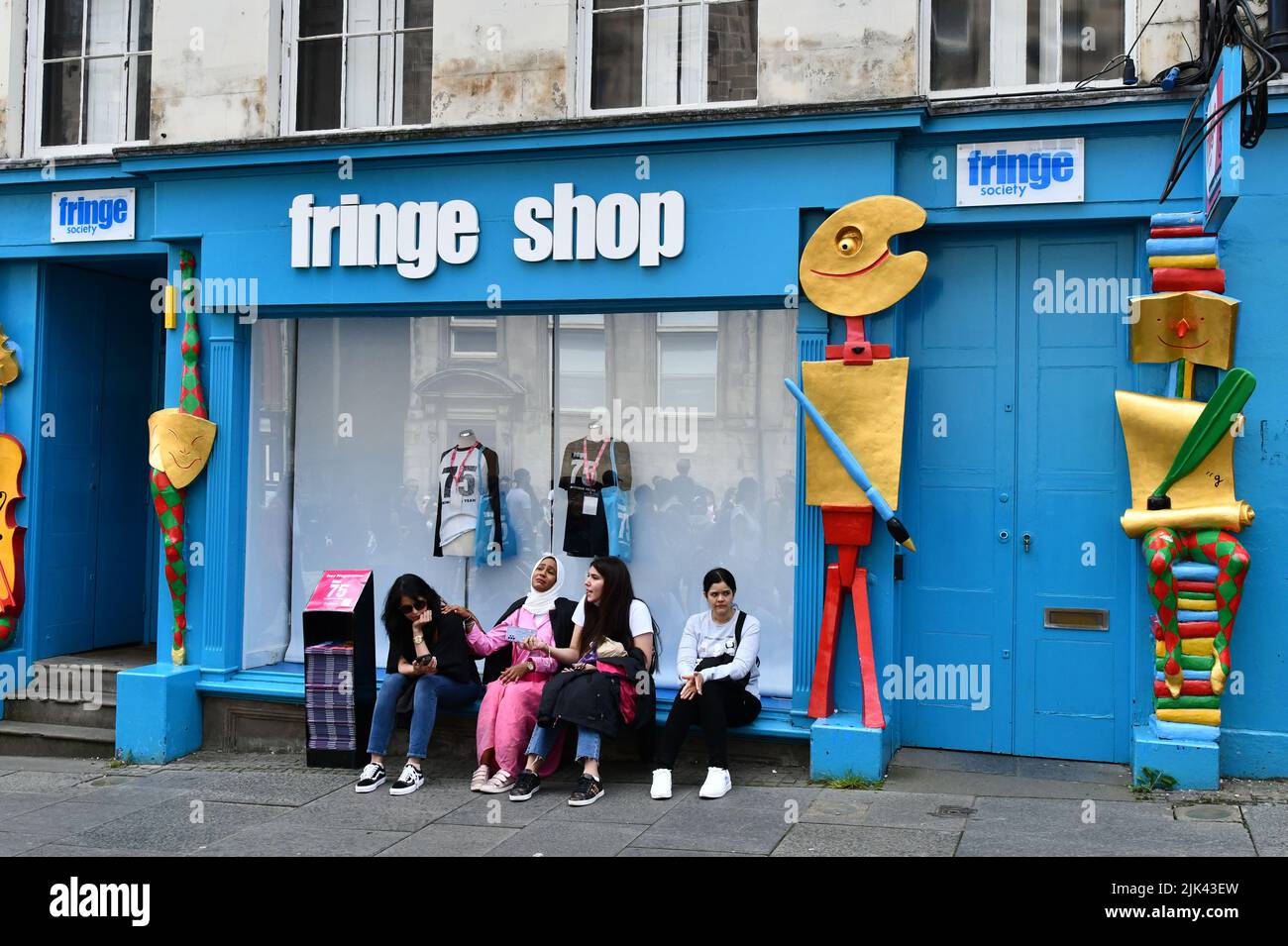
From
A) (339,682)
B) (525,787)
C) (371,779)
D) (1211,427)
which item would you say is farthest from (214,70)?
(1211,427)

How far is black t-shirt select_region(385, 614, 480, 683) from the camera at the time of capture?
8734mm

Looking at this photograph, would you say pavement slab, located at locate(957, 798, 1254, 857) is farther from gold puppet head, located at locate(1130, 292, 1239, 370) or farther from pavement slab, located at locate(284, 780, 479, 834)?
pavement slab, located at locate(284, 780, 479, 834)

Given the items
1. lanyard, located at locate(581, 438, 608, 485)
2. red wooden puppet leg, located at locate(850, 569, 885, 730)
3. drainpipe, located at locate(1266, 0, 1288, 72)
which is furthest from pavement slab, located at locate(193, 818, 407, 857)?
drainpipe, located at locate(1266, 0, 1288, 72)

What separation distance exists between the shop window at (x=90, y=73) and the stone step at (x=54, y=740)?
4.42m

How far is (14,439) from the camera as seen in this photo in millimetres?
10398

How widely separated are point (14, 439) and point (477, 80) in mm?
4514

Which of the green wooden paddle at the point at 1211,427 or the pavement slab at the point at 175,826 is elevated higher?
the green wooden paddle at the point at 1211,427

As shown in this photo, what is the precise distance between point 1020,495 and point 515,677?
3.26 metres

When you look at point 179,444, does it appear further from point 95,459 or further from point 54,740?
point 54,740

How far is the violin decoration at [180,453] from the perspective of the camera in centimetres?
967

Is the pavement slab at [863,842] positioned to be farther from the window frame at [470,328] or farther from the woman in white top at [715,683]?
the window frame at [470,328]

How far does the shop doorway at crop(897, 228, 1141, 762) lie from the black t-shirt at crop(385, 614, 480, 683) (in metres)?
2.78

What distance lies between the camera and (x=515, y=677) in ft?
27.6

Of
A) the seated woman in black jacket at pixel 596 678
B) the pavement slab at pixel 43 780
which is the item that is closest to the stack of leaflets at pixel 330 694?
the seated woman in black jacket at pixel 596 678
